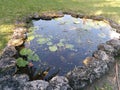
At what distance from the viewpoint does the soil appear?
5436 mm

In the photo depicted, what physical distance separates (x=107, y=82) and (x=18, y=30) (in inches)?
129

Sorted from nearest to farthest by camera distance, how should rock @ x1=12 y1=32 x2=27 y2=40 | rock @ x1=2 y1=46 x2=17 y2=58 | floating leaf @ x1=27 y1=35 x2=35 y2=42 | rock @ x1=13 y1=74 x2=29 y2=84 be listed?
rock @ x1=13 y1=74 x2=29 y2=84 → rock @ x1=2 y1=46 x2=17 y2=58 → rock @ x1=12 y1=32 x2=27 y2=40 → floating leaf @ x1=27 y1=35 x2=35 y2=42

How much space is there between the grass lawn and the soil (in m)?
3.64

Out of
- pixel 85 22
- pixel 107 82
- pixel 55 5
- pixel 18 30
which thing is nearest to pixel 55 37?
pixel 18 30

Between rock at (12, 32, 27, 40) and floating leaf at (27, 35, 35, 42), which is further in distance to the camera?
floating leaf at (27, 35, 35, 42)

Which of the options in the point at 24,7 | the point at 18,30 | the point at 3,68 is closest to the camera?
the point at 3,68

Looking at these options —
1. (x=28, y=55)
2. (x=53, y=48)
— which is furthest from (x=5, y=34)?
(x=53, y=48)

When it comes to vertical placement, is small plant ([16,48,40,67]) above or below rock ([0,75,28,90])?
below

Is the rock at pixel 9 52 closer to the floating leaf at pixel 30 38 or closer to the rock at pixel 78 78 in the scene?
the floating leaf at pixel 30 38

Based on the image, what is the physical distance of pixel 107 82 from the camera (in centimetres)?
564

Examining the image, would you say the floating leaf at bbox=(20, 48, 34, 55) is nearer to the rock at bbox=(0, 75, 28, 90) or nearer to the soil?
the rock at bbox=(0, 75, 28, 90)

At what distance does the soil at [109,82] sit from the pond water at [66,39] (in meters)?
0.77

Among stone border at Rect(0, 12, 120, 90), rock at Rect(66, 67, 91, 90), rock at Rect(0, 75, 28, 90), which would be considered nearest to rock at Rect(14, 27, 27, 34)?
stone border at Rect(0, 12, 120, 90)

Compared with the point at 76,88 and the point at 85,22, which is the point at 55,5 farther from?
the point at 76,88
